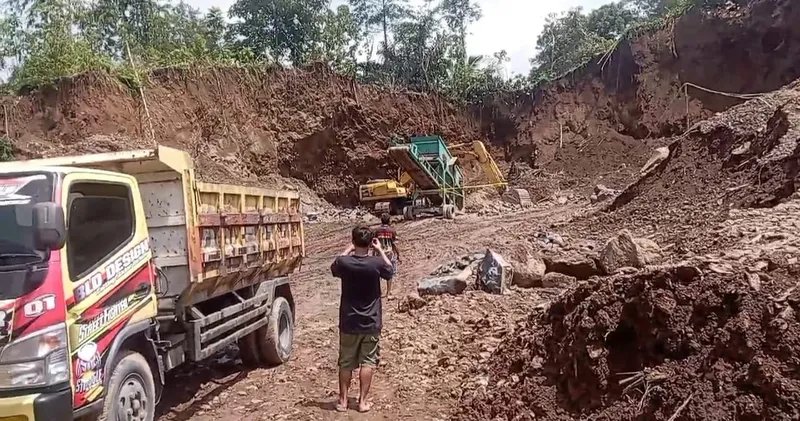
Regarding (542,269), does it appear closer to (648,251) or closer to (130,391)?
(648,251)

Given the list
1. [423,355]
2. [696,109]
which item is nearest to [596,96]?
[696,109]

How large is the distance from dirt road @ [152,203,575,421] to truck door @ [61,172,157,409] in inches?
62.6

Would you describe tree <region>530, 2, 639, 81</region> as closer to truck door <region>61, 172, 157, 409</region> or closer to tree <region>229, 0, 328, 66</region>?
tree <region>229, 0, 328, 66</region>

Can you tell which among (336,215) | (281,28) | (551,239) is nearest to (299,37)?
(281,28)

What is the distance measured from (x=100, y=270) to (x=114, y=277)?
0.16 m

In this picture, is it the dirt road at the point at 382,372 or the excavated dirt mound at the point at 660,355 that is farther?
the dirt road at the point at 382,372

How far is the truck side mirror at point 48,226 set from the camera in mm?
3689

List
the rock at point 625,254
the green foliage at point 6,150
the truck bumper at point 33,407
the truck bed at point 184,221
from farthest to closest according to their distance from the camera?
the green foliage at point 6,150, the rock at point 625,254, the truck bed at point 184,221, the truck bumper at point 33,407

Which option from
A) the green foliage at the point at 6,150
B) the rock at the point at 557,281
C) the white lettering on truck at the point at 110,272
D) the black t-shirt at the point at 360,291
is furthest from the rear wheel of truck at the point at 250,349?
the green foliage at the point at 6,150

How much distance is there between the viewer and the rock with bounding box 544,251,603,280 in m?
9.30

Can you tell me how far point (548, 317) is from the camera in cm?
518

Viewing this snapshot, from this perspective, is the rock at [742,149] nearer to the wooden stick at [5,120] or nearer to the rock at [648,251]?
the rock at [648,251]

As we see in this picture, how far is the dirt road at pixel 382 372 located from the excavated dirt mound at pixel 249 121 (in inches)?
617

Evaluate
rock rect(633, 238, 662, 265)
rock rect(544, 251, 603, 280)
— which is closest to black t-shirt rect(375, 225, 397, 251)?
rock rect(544, 251, 603, 280)
